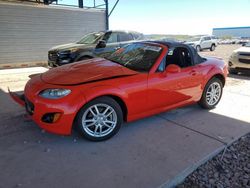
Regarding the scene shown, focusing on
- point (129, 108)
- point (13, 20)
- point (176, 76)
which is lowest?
point (129, 108)

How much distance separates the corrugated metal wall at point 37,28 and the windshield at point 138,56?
29.6 feet

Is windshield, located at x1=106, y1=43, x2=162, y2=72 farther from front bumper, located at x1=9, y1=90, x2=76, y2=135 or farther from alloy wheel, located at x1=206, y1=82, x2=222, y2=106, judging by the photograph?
alloy wheel, located at x1=206, y1=82, x2=222, y2=106

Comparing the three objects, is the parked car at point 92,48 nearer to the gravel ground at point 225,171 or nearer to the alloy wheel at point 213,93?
the alloy wheel at point 213,93

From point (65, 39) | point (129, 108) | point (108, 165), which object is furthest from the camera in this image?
point (65, 39)

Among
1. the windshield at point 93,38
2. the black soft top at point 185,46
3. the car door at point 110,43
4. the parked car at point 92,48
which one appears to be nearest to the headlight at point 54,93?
the black soft top at point 185,46

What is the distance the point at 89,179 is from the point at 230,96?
4.46m

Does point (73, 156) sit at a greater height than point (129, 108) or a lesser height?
lesser

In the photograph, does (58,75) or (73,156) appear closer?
(73,156)

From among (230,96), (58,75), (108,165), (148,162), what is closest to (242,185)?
(148,162)

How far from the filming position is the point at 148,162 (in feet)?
9.27

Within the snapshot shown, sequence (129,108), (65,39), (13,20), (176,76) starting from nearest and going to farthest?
(129,108) → (176,76) → (13,20) → (65,39)

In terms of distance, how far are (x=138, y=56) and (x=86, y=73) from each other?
1.05m

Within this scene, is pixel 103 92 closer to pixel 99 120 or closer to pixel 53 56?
pixel 99 120

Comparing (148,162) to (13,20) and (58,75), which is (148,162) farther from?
Answer: (13,20)
